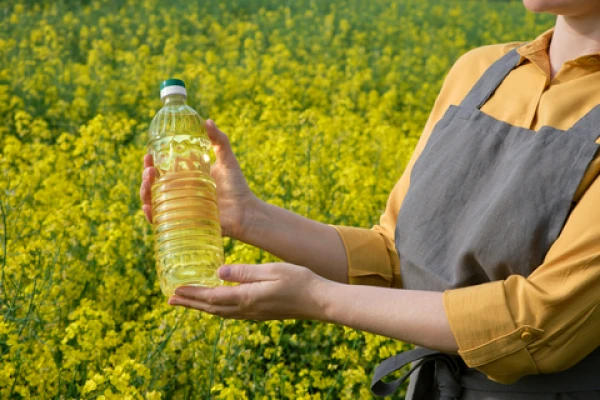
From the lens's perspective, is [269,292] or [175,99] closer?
[269,292]

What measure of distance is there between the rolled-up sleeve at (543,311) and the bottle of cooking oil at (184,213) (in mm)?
618

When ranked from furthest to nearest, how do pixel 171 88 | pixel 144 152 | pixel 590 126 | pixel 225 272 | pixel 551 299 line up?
pixel 144 152 → pixel 171 88 → pixel 225 272 → pixel 590 126 → pixel 551 299

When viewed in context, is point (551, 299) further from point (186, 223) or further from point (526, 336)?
point (186, 223)

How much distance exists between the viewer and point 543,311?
1.37 metres

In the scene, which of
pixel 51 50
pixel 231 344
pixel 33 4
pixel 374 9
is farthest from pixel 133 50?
pixel 231 344

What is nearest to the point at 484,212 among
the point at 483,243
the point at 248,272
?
the point at 483,243

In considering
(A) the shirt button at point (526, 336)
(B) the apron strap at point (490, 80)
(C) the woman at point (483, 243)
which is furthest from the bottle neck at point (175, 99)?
(A) the shirt button at point (526, 336)

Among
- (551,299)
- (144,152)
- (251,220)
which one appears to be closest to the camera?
(551,299)

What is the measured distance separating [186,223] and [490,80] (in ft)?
2.53

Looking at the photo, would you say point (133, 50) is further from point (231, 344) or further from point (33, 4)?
point (231, 344)

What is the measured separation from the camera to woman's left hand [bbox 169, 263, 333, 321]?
5.11ft

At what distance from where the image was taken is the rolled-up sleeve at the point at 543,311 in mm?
1356

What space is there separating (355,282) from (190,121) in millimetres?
615

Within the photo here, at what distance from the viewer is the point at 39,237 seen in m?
3.20
